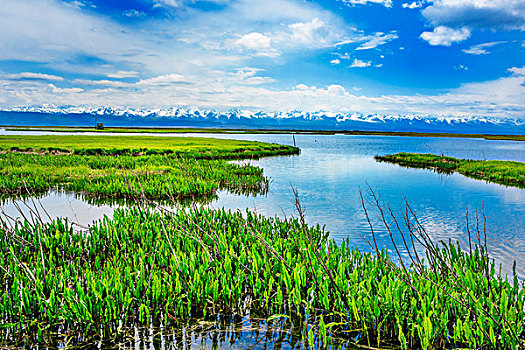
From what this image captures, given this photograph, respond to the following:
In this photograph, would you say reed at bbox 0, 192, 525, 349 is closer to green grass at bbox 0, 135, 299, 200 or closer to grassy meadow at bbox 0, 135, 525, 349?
grassy meadow at bbox 0, 135, 525, 349

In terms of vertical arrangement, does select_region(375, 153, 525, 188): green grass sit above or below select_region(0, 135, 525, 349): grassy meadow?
above

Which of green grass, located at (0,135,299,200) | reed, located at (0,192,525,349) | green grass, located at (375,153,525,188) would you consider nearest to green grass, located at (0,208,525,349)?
reed, located at (0,192,525,349)

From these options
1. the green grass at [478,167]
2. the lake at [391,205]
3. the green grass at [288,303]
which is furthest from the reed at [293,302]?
the green grass at [478,167]

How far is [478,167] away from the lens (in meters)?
31.0

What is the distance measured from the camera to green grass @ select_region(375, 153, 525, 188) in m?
25.5

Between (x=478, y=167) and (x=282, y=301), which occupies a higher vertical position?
(x=478, y=167)

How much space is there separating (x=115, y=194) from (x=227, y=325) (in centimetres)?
1444

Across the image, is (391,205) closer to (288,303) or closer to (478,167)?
(288,303)

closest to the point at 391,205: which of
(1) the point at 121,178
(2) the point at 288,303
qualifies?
(2) the point at 288,303

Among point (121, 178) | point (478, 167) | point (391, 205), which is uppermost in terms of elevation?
point (478, 167)

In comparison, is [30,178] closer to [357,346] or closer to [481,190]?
[357,346]

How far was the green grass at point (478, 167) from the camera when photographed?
2547 cm

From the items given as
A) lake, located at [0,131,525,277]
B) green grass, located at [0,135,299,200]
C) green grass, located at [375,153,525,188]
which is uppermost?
green grass, located at [375,153,525,188]

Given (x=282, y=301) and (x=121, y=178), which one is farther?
(x=121, y=178)
